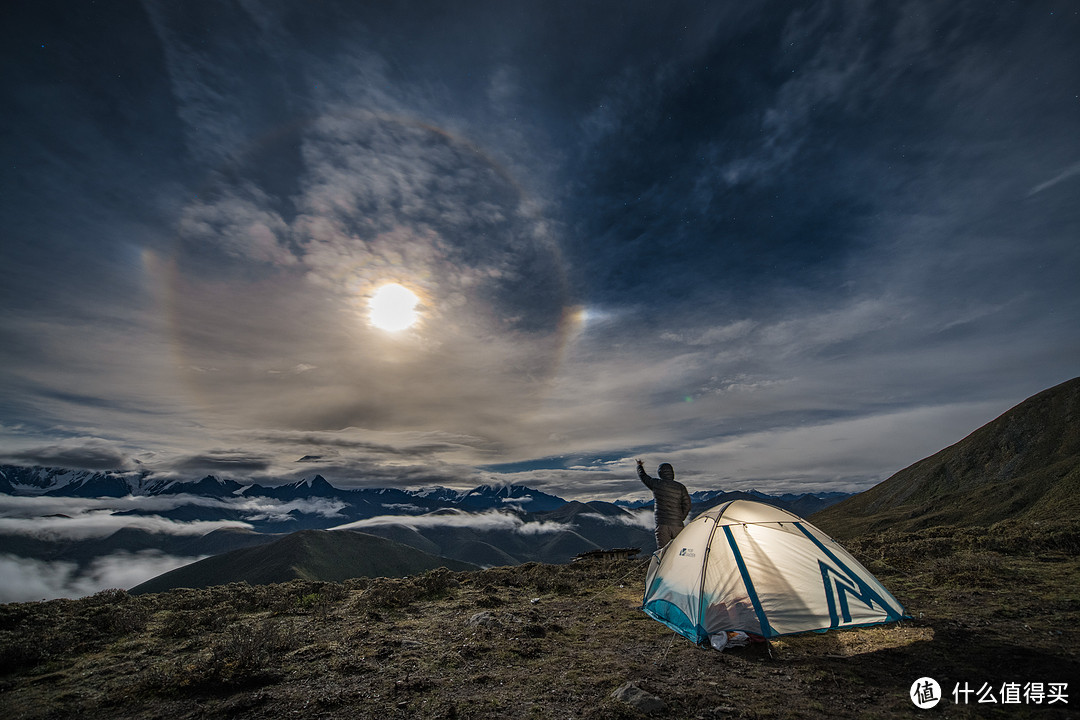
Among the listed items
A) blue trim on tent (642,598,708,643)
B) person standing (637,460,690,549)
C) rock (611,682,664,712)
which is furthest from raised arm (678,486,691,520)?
rock (611,682,664,712)

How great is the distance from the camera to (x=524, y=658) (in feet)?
30.0

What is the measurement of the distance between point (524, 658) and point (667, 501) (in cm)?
823

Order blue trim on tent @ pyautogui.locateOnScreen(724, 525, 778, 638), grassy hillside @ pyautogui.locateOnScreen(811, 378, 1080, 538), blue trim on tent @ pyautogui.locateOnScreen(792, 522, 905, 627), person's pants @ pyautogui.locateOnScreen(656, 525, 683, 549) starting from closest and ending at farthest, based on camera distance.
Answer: blue trim on tent @ pyautogui.locateOnScreen(724, 525, 778, 638) → blue trim on tent @ pyautogui.locateOnScreen(792, 522, 905, 627) → person's pants @ pyautogui.locateOnScreen(656, 525, 683, 549) → grassy hillside @ pyautogui.locateOnScreen(811, 378, 1080, 538)

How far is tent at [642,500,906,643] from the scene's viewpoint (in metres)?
8.89

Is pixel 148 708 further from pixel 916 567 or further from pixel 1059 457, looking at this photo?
pixel 1059 457

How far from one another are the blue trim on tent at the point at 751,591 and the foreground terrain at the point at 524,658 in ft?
1.43

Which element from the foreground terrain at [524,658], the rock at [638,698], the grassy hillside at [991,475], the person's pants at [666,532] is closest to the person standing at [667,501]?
the person's pants at [666,532]

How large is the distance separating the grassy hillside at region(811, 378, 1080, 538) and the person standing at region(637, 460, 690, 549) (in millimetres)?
76010

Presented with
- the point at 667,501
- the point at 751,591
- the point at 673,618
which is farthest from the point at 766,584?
the point at 667,501

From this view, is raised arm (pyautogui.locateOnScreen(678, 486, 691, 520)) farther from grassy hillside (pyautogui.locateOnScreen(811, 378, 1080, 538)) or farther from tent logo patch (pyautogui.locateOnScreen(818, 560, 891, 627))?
grassy hillside (pyautogui.locateOnScreen(811, 378, 1080, 538))

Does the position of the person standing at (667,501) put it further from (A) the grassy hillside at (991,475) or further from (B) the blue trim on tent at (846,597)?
(A) the grassy hillside at (991,475)

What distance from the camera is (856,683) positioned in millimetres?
7188

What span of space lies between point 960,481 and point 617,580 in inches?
5284

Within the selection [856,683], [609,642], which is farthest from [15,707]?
[856,683]
